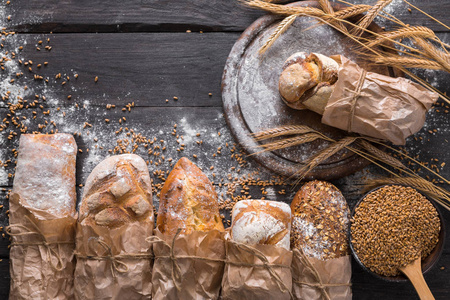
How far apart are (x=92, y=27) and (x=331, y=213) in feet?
6.05

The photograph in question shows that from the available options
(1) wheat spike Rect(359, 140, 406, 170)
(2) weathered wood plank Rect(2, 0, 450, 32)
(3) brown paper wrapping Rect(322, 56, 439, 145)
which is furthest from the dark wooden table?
(3) brown paper wrapping Rect(322, 56, 439, 145)

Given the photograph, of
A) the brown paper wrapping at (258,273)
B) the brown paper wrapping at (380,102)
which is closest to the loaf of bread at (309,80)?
the brown paper wrapping at (380,102)

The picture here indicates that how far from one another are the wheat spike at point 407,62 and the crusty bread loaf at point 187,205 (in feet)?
4.00

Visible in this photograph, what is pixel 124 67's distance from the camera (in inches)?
93.5

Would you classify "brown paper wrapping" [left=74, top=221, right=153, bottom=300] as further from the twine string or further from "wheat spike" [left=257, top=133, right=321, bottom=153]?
"wheat spike" [left=257, top=133, right=321, bottom=153]

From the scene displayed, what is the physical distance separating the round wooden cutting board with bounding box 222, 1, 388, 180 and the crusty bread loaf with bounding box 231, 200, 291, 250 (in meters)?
0.32

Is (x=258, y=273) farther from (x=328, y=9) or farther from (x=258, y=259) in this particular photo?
(x=328, y=9)

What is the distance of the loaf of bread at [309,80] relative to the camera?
6.72 feet

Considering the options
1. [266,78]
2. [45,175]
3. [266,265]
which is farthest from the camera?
[266,78]

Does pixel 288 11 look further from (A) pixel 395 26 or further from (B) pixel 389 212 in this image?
(B) pixel 389 212

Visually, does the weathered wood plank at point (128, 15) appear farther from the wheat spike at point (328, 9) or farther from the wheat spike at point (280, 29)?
the wheat spike at point (328, 9)

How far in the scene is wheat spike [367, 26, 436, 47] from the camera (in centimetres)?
205

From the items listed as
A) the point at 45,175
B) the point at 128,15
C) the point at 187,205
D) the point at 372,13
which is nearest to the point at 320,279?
the point at 187,205

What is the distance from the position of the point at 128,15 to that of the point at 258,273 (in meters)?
1.73
